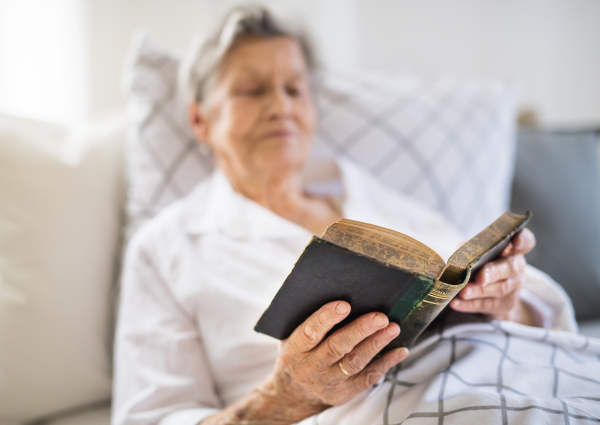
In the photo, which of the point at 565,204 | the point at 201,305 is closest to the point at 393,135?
the point at 565,204

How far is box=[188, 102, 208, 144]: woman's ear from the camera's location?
98 cm

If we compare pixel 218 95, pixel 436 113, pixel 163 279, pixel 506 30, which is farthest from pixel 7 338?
pixel 506 30

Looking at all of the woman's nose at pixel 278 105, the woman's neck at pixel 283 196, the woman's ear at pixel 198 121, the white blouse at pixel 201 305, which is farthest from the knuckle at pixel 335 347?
the woman's ear at pixel 198 121

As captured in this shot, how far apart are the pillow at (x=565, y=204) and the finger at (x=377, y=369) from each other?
0.74m

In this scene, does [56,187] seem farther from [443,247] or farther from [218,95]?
[443,247]

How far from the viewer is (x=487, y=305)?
62 cm

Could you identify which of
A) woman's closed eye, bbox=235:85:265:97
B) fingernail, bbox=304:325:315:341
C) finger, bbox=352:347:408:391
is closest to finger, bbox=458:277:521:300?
finger, bbox=352:347:408:391

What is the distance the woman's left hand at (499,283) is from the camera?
55cm

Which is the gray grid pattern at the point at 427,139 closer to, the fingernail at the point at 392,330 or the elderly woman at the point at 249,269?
the elderly woman at the point at 249,269

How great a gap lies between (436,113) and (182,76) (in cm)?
74

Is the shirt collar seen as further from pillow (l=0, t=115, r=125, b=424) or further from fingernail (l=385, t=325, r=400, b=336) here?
fingernail (l=385, t=325, r=400, b=336)

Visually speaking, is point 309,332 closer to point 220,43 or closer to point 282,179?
point 282,179

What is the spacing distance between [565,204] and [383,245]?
0.97 metres

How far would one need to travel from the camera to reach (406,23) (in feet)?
5.91
